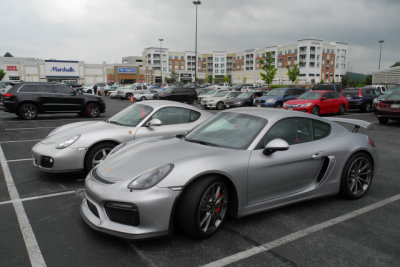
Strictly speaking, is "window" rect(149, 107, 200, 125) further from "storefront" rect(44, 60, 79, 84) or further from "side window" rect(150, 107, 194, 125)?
"storefront" rect(44, 60, 79, 84)

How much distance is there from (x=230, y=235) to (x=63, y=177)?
3.49 metres

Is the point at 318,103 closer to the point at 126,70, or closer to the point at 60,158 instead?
the point at 60,158

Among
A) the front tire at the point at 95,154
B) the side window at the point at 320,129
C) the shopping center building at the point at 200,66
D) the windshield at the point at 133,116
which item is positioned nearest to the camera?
the side window at the point at 320,129

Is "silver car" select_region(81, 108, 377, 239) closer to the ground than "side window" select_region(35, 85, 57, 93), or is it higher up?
closer to the ground

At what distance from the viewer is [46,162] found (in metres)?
5.09

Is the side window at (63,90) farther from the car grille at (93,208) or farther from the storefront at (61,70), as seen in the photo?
the storefront at (61,70)

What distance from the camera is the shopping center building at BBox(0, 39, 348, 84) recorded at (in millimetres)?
71750

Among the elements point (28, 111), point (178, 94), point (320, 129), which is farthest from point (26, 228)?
point (178, 94)

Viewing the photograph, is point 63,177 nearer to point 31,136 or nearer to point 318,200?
point 318,200

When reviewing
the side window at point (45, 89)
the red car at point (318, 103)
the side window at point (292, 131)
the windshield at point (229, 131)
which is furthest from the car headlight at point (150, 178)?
the red car at point (318, 103)

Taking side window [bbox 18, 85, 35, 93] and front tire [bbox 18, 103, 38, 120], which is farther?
side window [bbox 18, 85, 35, 93]

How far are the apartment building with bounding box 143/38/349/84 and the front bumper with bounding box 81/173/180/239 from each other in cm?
8698

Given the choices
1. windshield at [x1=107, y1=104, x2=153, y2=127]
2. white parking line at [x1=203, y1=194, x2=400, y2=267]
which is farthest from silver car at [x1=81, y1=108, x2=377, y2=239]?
windshield at [x1=107, y1=104, x2=153, y2=127]

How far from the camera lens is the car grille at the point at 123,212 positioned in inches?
115
